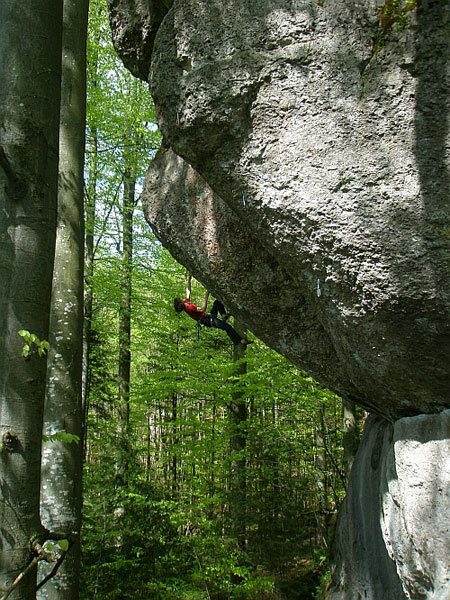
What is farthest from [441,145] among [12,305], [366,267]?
[12,305]

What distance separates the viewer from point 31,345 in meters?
2.34

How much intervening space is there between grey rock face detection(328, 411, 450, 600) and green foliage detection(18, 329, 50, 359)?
279 cm

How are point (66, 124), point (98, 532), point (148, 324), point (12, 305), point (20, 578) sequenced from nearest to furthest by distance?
Answer: point (20, 578) < point (12, 305) < point (66, 124) < point (98, 532) < point (148, 324)

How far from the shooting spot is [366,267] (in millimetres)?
3209

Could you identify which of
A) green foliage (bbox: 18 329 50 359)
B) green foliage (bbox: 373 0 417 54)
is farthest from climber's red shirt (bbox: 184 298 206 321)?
green foliage (bbox: 18 329 50 359)

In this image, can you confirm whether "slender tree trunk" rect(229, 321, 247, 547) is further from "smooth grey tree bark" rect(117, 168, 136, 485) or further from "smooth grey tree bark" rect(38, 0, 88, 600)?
"smooth grey tree bark" rect(38, 0, 88, 600)

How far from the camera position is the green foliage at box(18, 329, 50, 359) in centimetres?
225

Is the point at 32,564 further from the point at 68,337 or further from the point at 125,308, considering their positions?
the point at 125,308

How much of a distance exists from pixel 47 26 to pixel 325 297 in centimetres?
235

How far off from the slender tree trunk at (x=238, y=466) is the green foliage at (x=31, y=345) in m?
6.68

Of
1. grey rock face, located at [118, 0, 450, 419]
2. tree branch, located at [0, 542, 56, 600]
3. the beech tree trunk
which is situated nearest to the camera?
tree branch, located at [0, 542, 56, 600]

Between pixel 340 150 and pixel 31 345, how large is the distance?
7.32 ft

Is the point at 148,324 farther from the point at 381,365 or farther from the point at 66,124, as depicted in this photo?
the point at 381,365

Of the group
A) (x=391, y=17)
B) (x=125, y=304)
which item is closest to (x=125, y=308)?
(x=125, y=304)
